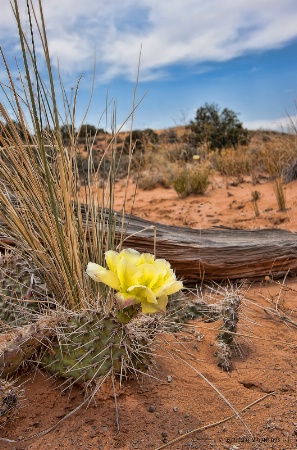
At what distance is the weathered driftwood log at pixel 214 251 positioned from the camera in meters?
3.23

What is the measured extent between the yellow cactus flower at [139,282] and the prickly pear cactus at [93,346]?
266 millimetres

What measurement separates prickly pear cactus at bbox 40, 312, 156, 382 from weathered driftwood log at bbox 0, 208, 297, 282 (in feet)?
4.56

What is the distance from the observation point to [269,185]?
7539 millimetres

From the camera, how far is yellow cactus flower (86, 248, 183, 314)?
4.76ft

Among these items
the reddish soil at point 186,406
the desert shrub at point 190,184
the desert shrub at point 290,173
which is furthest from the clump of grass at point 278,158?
the reddish soil at point 186,406

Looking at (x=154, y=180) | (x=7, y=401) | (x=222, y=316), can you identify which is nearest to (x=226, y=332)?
(x=222, y=316)

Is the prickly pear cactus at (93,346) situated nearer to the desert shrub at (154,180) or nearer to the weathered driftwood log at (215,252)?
the weathered driftwood log at (215,252)

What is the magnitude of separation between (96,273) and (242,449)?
78 cm

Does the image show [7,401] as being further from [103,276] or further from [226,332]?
[226,332]

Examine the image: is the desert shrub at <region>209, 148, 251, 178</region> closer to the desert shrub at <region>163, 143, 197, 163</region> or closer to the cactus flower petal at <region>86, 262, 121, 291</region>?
the desert shrub at <region>163, 143, 197, 163</region>

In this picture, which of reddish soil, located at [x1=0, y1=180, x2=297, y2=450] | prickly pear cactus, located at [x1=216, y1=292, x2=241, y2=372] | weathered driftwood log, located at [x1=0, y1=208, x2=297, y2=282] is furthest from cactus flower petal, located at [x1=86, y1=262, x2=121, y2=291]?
weathered driftwood log, located at [x1=0, y1=208, x2=297, y2=282]

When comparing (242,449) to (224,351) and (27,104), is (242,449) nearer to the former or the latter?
(224,351)

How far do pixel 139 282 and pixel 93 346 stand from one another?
0.39 m

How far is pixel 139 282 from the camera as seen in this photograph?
4.87ft
